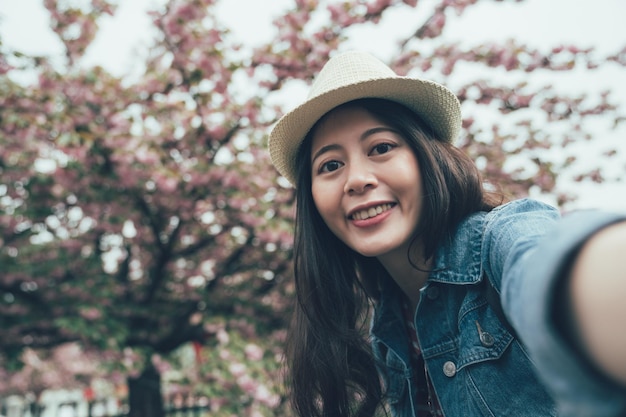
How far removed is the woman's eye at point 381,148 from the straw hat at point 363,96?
0.52 ft

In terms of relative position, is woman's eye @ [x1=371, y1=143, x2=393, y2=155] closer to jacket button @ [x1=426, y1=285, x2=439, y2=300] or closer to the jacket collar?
the jacket collar

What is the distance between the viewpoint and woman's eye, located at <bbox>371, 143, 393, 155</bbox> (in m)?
1.33

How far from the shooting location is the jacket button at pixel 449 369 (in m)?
1.18

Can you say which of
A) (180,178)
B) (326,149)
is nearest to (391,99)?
(326,149)

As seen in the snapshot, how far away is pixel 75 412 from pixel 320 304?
6.66 metres

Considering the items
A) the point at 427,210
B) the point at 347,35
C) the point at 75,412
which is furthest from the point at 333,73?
the point at 75,412

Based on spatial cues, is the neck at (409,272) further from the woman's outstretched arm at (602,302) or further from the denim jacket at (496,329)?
the woman's outstretched arm at (602,302)

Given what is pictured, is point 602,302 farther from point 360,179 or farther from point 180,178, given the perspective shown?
point 180,178

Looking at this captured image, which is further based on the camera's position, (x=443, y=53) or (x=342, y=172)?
(x=443, y=53)

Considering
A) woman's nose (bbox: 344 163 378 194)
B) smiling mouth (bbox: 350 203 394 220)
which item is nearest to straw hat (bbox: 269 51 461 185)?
woman's nose (bbox: 344 163 378 194)

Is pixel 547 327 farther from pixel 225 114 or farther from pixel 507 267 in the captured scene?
pixel 225 114

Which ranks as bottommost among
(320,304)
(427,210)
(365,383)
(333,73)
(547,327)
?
(365,383)

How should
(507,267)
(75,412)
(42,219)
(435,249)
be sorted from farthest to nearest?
1. (75,412)
2. (42,219)
3. (435,249)
4. (507,267)

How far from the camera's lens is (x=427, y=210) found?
131 cm
